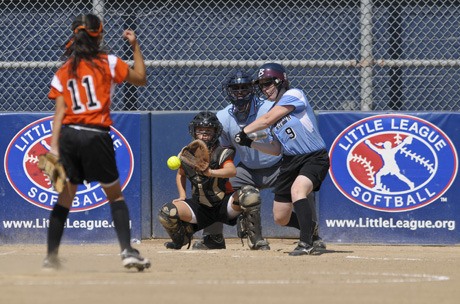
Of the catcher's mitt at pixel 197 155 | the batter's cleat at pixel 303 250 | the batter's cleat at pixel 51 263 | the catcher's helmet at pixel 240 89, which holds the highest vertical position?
the catcher's helmet at pixel 240 89

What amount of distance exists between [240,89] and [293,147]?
33.5 inches

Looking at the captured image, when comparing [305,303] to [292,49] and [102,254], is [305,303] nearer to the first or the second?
[102,254]

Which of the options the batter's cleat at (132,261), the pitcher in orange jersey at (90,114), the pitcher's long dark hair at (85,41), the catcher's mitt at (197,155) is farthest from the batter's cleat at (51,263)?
the catcher's mitt at (197,155)

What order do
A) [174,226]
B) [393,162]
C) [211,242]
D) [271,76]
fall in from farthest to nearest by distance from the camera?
[393,162], [211,242], [174,226], [271,76]

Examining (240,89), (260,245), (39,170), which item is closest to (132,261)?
(260,245)

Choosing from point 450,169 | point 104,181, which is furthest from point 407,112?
A: point 104,181

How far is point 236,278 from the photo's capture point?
6.45 meters

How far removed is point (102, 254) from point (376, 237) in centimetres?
288

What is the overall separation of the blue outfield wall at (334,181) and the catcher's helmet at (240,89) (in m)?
1.03

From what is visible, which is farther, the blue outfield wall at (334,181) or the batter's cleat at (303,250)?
the blue outfield wall at (334,181)

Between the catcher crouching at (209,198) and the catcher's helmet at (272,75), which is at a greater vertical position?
the catcher's helmet at (272,75)

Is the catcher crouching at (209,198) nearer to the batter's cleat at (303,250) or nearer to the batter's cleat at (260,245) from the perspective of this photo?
the batter's cleat at (260,245)

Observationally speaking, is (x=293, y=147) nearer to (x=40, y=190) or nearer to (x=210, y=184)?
(x=210, y=184)

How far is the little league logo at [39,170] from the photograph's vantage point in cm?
1030
